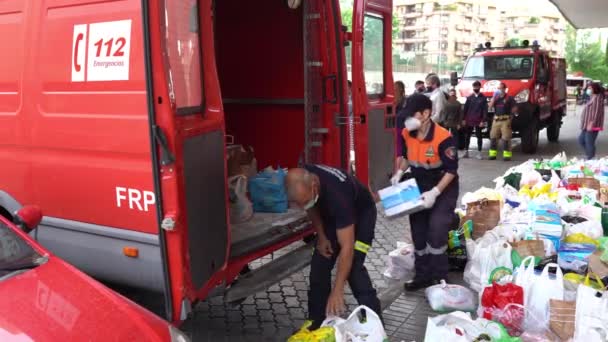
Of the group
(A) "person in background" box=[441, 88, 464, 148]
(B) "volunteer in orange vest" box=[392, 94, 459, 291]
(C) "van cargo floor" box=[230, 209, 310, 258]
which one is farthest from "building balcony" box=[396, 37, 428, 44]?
(C) "van cargo floor" box=[230, 209, 310, 258]

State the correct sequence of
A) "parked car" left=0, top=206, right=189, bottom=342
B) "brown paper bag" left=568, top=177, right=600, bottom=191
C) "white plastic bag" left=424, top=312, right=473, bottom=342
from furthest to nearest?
"brown paper bag" left=568, top=177, right=600, bottom=191
"white plastic bag" left=424, top=312, right=473, bottom=342
"parked car" left=0, top=206, right=189, bottom=342

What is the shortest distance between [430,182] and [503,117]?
25.8ft

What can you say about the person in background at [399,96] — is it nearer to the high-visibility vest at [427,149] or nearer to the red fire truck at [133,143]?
the high-visibility vest at [427,149]

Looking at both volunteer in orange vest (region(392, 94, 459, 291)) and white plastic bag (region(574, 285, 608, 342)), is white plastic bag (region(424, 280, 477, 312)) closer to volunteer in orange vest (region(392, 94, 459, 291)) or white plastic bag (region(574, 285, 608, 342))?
volunteer in orange vest (region(392, 94, 459, 291))

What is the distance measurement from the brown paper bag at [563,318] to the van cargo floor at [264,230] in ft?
5.72

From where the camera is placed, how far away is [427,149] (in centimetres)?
456

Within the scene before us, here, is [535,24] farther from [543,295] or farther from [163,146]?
[163,146]

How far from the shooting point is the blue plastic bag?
4.72 meters

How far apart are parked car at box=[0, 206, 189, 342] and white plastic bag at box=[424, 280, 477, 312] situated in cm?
232

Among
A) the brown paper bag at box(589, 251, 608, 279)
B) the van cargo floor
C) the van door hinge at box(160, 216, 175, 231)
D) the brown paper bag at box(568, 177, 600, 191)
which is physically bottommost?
the brown paper bag at box(589, 251, 608, 279)

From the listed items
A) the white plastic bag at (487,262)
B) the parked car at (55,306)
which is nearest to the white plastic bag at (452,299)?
the white plastic bag at (487,262)

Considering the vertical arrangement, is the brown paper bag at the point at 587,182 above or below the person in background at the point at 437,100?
below

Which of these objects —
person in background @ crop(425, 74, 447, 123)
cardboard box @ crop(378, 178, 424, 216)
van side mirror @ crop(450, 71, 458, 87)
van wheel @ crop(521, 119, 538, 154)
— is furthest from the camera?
van side mirror @ crop(450, 71, 458, 87)

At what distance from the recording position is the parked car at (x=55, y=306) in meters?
2.28
